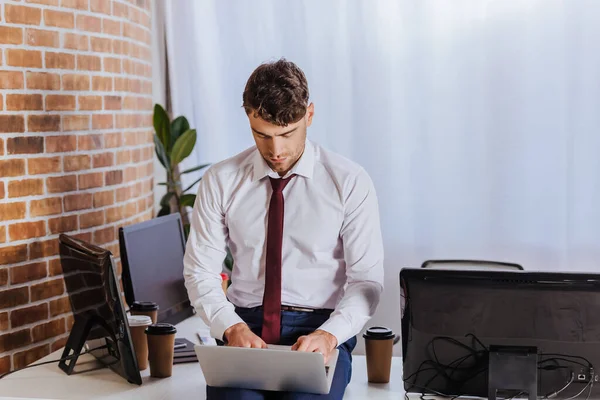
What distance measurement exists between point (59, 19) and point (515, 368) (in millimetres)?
2021

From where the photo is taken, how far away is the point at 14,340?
2.79m

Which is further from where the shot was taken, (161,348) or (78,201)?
(78,201)

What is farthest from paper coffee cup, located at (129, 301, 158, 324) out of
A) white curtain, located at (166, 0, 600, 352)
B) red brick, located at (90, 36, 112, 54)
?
white curtain, located at (166, 0, 600, 352)

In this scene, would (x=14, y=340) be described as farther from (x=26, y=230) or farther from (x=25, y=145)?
(x=25, y=145)

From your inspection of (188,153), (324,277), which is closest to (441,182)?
(188,153)

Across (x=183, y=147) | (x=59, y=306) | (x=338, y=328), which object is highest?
(x=183, y=147)

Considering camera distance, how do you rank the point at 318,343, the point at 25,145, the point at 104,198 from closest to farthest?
1. the point at 318,343
2. the point at 25,145
3. the point at 104,198

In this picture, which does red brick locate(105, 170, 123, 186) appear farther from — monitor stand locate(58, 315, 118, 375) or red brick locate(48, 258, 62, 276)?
monitor stand locate(58, 315, 118, 375)

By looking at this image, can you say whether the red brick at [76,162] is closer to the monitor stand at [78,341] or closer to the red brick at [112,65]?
the red brick at [112,65]

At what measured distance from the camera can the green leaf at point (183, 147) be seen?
375 centimetres

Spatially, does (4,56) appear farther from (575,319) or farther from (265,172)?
(575,319)

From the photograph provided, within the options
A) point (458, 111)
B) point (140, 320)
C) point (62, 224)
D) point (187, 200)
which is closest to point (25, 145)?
point (62, 224)

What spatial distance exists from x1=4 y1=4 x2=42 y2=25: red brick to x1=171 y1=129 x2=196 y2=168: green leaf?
1071mm

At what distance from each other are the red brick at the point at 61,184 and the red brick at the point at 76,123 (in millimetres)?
182
